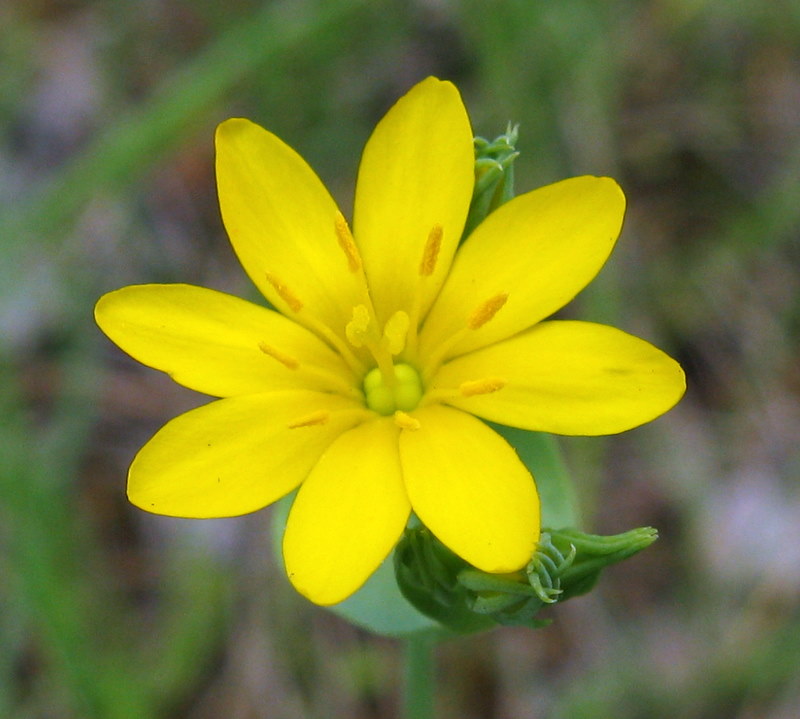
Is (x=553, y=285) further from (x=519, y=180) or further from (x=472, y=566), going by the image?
(x=519, y=180)

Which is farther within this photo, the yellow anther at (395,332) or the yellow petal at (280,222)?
the yellow anther at (395,332)

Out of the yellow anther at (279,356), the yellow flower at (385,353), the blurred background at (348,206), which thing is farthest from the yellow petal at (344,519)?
the blurred background at (348,206)

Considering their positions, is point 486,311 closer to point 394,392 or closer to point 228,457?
point 394,392

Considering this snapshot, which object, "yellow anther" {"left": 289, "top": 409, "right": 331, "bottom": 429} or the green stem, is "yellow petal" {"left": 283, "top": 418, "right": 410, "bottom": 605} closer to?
"yellow anther" {"left": 289, "top": 409, "right": 331, "bottom": 429}

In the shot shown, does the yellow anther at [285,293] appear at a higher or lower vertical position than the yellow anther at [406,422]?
higher

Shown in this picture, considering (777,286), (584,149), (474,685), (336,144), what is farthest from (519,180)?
(474,685)

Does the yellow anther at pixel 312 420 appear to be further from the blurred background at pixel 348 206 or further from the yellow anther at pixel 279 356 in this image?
the blurred background at pixel 348 206

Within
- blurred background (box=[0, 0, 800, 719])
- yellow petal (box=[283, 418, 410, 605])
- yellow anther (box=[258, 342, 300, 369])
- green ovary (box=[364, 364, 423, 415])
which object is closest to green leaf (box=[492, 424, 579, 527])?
green ovary (box=[364, 364, 423, 415])
